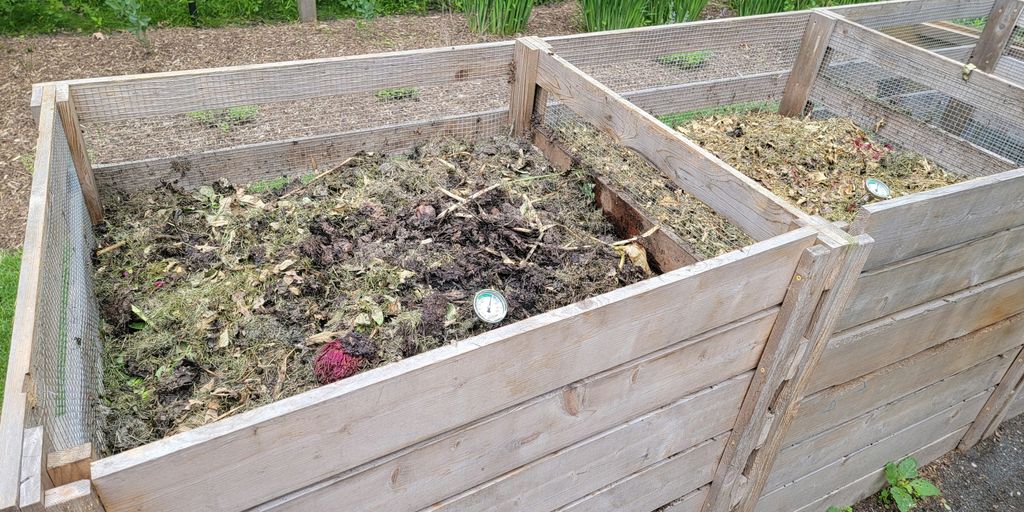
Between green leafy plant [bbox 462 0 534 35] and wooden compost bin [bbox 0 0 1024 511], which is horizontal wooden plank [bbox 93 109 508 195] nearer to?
wooden compost bin [bbox 0 0 1024 511]

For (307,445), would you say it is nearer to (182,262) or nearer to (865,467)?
(182,262)

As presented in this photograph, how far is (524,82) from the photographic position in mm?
2834

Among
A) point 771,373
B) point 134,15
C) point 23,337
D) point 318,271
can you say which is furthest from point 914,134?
point 134,15

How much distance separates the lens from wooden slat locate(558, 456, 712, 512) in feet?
6.38

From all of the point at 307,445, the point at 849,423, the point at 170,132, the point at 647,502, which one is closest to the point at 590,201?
the point at 647,502

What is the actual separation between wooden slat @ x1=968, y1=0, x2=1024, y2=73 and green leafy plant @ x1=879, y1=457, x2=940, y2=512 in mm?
2672

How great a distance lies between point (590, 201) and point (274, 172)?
1.20 metres

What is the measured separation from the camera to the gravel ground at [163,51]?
14.3ft

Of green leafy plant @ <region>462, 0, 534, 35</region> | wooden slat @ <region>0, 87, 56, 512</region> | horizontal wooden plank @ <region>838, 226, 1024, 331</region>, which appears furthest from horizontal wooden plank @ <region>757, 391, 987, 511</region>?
green leafy plant @ <region>462, 0, 534, 35</region>

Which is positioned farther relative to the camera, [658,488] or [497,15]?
[497,15]

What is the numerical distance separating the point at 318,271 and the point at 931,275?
199cm

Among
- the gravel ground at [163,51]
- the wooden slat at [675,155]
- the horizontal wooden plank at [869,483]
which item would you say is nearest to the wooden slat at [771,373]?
the wooden slat at [675,155]

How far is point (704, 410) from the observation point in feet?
6.47

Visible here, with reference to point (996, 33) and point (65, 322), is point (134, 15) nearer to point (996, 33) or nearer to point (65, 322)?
point (65, 322)
